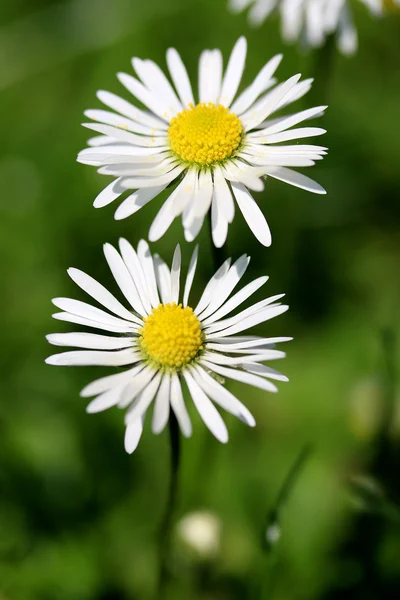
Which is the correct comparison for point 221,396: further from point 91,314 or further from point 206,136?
point 206,136

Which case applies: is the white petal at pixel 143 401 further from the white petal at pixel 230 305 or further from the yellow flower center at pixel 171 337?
the white petal at pixel 230 305

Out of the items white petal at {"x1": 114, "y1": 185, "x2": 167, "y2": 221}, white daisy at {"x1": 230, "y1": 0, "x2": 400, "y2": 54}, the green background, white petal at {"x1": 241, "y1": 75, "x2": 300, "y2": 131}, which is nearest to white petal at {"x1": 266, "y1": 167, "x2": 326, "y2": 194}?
white petal at {"x1": 241, "y1": 75, "x2": 300, "y2": 131}

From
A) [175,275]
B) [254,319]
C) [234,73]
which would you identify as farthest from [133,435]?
[234,73]

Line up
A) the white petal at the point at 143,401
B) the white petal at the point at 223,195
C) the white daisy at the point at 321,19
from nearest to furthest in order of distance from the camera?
the white petal at the point at 143,401 → the white petal at the point at 223,195 → the white daisy at the point at 321,19

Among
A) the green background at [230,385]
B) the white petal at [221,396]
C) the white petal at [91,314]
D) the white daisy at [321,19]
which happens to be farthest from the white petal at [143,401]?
the white daisy at [321,19]

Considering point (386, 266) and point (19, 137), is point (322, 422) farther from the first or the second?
point (19, 137)

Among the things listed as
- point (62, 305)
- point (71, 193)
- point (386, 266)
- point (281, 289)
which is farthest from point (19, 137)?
point (62, 305)

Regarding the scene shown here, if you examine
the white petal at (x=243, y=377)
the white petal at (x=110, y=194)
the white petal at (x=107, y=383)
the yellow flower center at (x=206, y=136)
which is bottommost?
the white petal at (x=243, y=377)
